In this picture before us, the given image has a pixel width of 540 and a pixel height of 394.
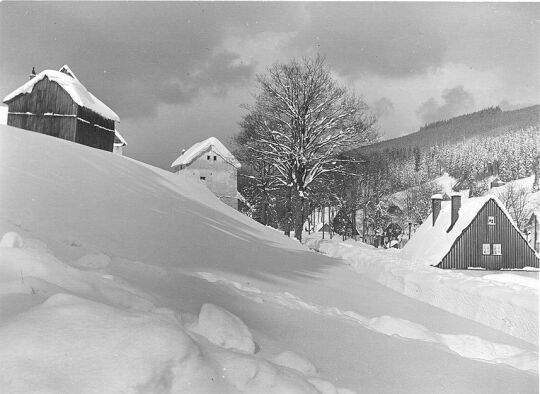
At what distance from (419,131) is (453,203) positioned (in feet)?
38.6

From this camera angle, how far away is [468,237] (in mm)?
16406

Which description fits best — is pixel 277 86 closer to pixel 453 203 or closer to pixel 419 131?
pixel 419 131

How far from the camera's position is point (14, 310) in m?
2.10

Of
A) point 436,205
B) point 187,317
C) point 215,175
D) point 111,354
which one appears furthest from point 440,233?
point 111,354

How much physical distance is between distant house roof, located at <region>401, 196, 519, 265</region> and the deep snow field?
9.85 meters

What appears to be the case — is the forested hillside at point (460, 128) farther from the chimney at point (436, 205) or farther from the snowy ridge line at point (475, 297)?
the chimney at point (436, 205)

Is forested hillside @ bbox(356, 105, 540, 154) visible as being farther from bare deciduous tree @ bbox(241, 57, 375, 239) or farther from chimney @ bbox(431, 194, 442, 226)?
chimney @ bbox(431, 194, 442, 226)

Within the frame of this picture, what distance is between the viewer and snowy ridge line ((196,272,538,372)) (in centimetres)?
375

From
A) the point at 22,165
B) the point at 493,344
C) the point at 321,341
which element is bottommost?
the point at 493,344

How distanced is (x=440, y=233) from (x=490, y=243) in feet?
8.87

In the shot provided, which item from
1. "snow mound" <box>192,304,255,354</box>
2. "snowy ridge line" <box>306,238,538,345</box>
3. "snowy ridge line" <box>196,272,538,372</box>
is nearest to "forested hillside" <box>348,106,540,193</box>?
"snowy ridge line" <box>306,238,538,345</box>

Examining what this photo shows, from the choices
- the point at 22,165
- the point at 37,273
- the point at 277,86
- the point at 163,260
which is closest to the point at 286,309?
the point at 163,260

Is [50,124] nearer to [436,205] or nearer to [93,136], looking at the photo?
[93,136]

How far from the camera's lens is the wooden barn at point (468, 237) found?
15.4 m
